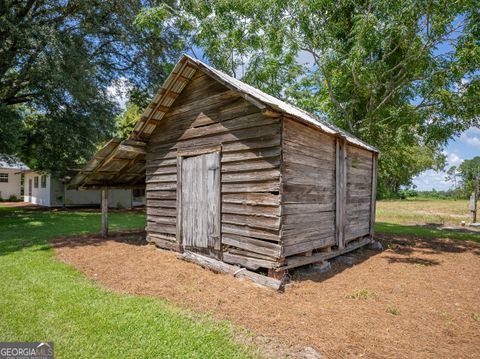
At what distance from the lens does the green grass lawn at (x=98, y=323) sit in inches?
160

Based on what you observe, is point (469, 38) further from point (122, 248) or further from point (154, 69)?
→ point (154, 69)

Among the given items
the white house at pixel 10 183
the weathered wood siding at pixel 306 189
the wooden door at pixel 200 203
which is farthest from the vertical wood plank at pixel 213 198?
the white house at pixel 10 183

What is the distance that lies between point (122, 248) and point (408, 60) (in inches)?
525

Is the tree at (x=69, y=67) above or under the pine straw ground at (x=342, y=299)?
above

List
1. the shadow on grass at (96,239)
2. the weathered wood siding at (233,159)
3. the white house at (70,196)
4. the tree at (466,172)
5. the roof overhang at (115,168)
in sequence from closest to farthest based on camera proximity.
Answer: the weathered wood siding at (233,159)
the roof overhang at (115,168)
the shadow on grass at (96,239)
the white house at (70,196)
the tree at (466,172)

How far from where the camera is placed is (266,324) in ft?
15.8

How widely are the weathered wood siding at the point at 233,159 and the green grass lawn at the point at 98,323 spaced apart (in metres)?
2.45

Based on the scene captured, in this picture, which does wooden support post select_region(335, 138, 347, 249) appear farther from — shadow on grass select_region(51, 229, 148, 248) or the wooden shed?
shadow on grass select_region(51, 229, 148, 248)

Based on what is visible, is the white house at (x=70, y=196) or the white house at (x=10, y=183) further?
the white house at (x=10, y=183)

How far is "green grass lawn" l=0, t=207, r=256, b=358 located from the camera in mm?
4059

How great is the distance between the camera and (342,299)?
19.6 feet

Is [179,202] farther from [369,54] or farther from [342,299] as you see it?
[369,54]

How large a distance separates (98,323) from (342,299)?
14.6 feet

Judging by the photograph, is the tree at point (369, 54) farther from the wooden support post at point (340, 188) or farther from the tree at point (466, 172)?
the tree at point (466, 172)
